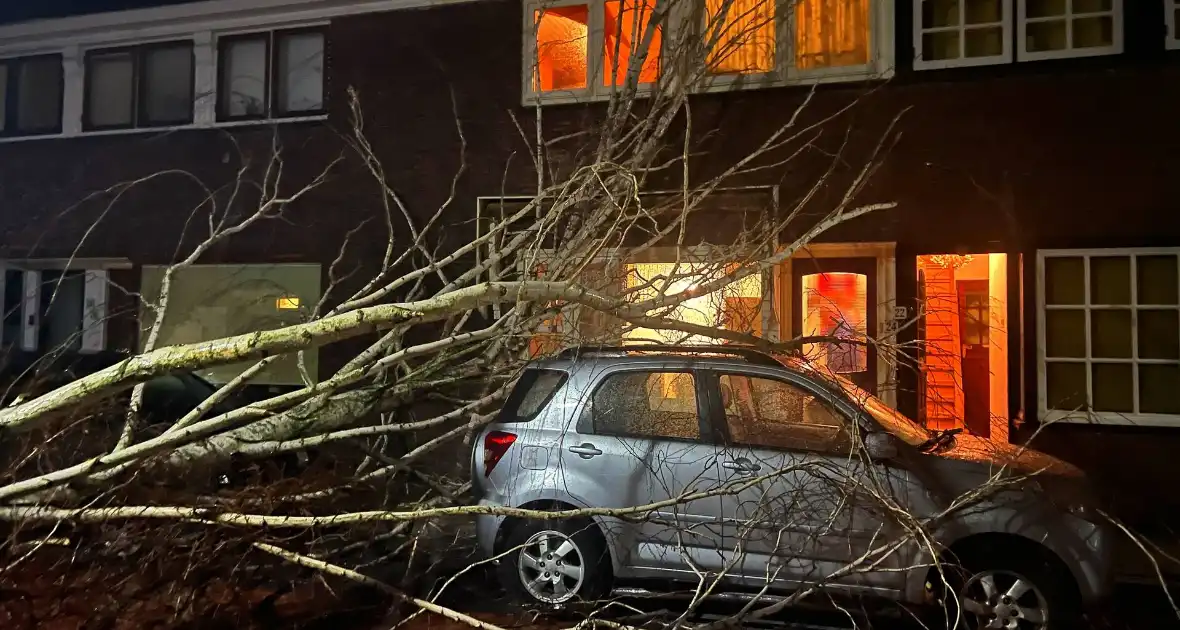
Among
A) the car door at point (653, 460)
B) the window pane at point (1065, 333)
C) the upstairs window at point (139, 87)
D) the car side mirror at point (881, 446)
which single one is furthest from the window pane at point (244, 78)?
the window pane at point (1065, 333)

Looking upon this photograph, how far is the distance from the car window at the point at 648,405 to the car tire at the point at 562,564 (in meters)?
0.63

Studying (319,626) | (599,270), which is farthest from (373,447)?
(599,270)

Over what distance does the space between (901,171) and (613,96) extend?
289 centimetres

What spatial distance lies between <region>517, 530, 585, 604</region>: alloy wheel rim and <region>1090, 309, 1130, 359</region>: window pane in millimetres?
5211

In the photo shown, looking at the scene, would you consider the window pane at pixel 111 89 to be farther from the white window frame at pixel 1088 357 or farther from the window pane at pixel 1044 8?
the white window frame at pixel 1088 357

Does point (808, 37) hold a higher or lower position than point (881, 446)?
higher

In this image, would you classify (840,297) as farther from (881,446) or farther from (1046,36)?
(881,446)

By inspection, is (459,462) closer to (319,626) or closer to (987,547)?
(319,626)

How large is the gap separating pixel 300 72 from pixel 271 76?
1.15ft

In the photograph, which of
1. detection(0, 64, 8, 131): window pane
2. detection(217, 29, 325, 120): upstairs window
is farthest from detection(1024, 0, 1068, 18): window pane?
detection(0, 64, 8, 131): window pane

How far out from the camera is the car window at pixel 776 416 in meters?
4.29

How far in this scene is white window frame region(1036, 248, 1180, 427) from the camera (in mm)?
6434

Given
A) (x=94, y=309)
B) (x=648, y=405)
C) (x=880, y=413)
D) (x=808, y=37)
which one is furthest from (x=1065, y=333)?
(x=94, y=309)

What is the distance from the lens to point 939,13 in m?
7.10
